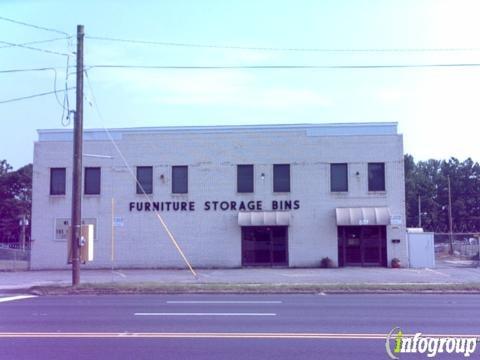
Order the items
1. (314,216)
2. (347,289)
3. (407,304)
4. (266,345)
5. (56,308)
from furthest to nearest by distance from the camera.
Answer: (314,216)
(347,289)
(407,304)
(56,308)
(266,345)

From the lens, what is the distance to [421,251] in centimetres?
3350

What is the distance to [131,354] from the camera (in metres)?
8.84

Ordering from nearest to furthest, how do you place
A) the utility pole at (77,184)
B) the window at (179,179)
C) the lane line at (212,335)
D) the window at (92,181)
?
the lane line at (212,335) < the utility pole at (77,184) < the window at (179,179) < the window at (92,181)

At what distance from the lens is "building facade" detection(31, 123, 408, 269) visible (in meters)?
33.5

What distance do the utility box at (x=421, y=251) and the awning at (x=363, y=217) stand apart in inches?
84.4

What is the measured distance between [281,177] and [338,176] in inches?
122

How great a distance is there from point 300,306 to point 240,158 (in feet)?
A: 61.8

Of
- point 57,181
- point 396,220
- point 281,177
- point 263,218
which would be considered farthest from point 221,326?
point 57,181

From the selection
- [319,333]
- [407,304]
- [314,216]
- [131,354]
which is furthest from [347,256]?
[131,354]

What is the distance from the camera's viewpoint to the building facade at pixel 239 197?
3347 cm

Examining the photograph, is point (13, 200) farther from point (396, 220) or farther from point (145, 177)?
point (396, 220)

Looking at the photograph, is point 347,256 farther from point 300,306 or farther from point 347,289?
point 300,306

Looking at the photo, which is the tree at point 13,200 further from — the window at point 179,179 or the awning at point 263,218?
the awning at point 263,218

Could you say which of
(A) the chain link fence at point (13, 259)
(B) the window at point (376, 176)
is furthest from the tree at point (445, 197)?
(A) the chain link fence at point (13, 259)
